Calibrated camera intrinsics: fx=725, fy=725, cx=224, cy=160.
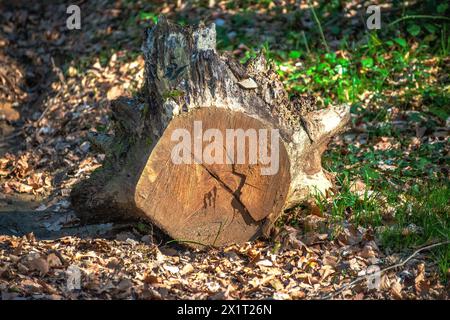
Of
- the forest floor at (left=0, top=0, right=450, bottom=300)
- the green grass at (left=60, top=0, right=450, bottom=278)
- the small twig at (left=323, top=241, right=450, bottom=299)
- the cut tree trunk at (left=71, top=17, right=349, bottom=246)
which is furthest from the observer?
the green grass at (left=60, top=0, right=450, bottom=278)

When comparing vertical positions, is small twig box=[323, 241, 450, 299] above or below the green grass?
below

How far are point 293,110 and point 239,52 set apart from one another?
3.12 m

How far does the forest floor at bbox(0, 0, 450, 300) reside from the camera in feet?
15.8

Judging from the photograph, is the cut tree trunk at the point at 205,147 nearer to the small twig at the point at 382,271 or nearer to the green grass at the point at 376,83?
the green grass at the point at 376,83

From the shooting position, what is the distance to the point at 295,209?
5.60 m

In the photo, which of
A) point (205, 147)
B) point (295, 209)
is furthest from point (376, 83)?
point (205, 147)

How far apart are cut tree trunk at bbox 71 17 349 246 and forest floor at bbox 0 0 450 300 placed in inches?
9.4

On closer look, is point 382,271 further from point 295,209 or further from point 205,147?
point 205,147

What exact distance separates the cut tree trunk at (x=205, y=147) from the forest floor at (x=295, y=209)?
0.24m

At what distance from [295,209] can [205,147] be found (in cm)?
107

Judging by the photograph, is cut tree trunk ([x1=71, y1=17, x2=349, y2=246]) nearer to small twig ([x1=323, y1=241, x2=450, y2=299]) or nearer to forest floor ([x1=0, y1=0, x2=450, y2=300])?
forest floor ([x1=0, y1=0, x2=450, y2=300])

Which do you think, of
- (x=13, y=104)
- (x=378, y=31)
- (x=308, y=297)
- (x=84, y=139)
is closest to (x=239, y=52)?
(x=378, y=31)

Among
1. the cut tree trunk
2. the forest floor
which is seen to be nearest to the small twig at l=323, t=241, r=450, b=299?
the forest floor
